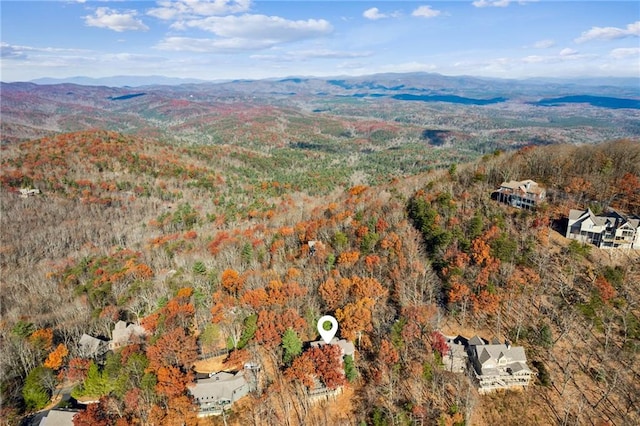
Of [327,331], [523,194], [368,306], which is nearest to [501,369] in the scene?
[368,306]

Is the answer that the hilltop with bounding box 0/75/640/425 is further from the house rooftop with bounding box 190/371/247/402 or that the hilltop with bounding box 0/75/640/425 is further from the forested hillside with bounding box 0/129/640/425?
the house rooftop with bounding box 190/371/247/402

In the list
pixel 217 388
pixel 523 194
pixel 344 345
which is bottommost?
pixel 217 388

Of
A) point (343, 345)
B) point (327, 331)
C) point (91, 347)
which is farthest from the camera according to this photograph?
point (91, 347)

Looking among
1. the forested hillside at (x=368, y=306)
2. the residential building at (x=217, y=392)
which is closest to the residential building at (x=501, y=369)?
the forested hillside at (x=368, y=306)

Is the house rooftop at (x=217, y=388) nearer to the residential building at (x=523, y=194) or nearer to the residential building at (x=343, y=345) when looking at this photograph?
the residential building at (x=343, y=345)

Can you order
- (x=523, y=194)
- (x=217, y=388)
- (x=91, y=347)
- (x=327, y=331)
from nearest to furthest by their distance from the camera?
1. (x=217, y=388)
2. (x=327, y=331)
3. (x=91, y=347)
4. (x=523, y=194)

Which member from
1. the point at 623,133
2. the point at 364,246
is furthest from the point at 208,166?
the point at 623,133

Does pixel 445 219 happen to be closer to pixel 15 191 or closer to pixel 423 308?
pixel 423 308

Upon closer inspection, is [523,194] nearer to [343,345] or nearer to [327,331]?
[343,345]
